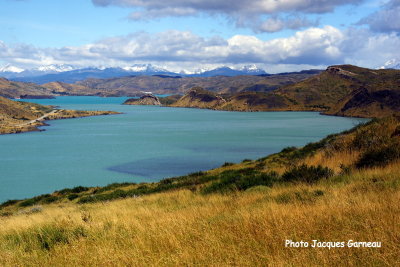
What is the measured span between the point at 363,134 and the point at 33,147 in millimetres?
104447

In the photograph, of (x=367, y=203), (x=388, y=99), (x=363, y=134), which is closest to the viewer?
(x=367, y=203)

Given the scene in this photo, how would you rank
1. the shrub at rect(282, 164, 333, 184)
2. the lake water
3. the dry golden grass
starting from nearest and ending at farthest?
the dry golden grass, the shrub at rect(282, 164, 333, 184), the lake water

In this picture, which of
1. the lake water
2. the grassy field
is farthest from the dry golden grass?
the lake water

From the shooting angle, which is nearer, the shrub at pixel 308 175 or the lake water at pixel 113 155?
the shrub at pixel 308 175

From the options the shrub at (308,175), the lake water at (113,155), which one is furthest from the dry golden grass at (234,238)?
the lake water at (113,155)

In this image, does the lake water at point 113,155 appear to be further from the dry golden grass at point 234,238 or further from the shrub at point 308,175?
the dry golden grass at point 234,238

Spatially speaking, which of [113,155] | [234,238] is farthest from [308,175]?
[113,155]

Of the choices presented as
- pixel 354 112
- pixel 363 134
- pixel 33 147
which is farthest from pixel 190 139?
pixel 354 112

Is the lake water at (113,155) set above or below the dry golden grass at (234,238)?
below

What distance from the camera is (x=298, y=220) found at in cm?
718

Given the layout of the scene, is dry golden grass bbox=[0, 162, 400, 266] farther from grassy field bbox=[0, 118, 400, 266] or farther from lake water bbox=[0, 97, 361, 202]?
lake water bbox=[0, 97, 361, 202]

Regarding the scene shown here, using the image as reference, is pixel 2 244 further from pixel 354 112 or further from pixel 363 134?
pixel 354 112

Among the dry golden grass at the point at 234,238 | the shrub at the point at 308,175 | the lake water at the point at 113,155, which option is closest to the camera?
the dry golden grass at the point at 234,238

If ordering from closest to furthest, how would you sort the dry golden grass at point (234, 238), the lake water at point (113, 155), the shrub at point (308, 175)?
the dry golden grass at point (234, 238) → the shrub at point (308, 175) → the lake water at point (113, 155)
